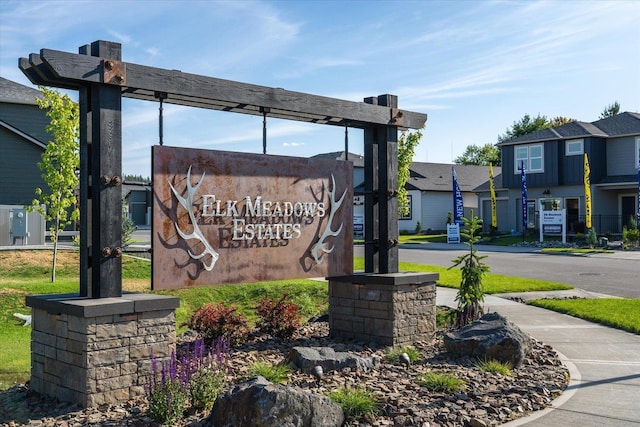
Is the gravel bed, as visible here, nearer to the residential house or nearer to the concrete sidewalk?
the concrete sidewalk

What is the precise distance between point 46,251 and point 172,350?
15918 millimetres

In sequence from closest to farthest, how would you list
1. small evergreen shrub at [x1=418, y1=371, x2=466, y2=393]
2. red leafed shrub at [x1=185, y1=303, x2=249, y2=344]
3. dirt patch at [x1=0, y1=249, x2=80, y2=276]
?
small evergreen shrub at [x1=418, y1=371, x2=466, y2=393] → red leafed shrub at [x1=185, y1=303, x2=249, y2=344] → dirt patch at [x1=0, y1=249, x2=80, y2=276]

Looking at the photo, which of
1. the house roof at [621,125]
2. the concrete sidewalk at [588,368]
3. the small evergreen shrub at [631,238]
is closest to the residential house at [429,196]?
the house roof at [621,125]

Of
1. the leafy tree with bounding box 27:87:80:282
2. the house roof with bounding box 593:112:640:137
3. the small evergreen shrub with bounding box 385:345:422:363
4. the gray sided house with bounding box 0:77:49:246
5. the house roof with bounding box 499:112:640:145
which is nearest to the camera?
the small evergreen shrub with bounding box 385:345:422:363

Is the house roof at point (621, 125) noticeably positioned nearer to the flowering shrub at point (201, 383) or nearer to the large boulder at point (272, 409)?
the flowering shrub at point (201, 383)

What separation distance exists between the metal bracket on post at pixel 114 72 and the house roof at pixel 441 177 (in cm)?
4649

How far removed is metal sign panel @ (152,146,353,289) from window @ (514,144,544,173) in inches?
1359

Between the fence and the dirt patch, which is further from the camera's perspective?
the fence

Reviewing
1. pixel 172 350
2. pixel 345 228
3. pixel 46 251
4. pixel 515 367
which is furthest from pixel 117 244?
pixel 46 251

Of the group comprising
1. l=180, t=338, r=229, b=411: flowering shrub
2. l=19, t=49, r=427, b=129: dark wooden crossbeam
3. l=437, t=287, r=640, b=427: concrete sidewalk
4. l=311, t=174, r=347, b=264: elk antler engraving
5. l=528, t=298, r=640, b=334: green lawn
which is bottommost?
l=437, t=287, r=640, b=427: concrete sidewalk

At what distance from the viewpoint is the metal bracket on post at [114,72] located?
7680 millimetres

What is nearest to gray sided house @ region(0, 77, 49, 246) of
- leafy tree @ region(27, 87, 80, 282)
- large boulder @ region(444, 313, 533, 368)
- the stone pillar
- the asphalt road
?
leafy tree @ region(27, 87, 80, 282)

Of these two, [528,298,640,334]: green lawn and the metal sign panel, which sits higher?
the metal sign panel

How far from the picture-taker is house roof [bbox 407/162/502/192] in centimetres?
5477
